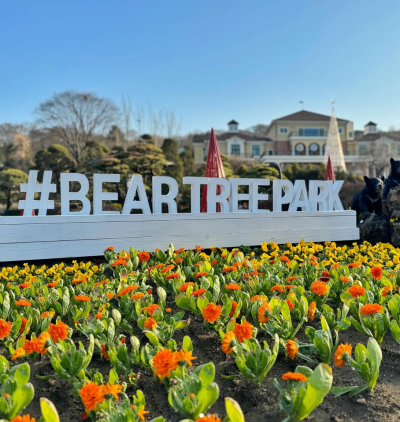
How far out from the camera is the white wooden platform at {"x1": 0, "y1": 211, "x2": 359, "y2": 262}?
16.0 ft

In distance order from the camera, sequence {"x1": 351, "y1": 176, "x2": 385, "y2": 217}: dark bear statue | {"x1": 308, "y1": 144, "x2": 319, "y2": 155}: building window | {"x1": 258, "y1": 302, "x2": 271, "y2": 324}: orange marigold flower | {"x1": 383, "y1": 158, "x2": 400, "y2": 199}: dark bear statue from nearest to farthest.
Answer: {"x1": 258, "y1": 302, "x2": 271, "y2": 324}: orange marigold flower → {"x1": 383, "y1": 158, "x2": 400, "y2": 199}: dark bear statue → {"x1": 351, "y1": 176, "x2": 385, "y2": 217}: dark bear statue → {"x1": 308, "y1": 144, "x2": 319, "y2": 155}: building window

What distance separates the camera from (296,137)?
44.8m

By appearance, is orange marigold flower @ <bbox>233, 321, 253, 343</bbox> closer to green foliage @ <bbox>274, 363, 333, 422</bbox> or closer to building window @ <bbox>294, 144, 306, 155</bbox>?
green foliage @ <bbox>274, 363, 333, 422</bbox>

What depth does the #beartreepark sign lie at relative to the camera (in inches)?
194

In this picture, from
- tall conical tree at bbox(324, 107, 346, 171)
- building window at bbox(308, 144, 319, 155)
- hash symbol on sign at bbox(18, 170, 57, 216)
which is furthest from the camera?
building window at bbox(308, 144, 319, 155)

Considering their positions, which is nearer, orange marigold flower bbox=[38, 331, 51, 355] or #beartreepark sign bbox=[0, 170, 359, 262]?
orange marigold flower bbox=[38, 331, 51, 355]

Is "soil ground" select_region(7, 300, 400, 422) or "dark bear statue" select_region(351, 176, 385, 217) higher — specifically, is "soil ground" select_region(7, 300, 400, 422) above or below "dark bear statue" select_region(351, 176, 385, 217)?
below

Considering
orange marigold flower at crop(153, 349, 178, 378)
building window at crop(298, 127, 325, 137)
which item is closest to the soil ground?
orange marigold flower at crop(153, 349, 178, 378)

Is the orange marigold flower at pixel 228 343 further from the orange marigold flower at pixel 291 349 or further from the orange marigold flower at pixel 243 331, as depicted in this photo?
the orange marigold flower at pixel 291 349

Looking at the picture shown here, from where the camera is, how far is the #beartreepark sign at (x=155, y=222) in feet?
16.2

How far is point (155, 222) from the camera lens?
541cm

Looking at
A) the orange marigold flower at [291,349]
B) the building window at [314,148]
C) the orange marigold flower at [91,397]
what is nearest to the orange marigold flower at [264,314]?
the orange marigold flower at [291,349]

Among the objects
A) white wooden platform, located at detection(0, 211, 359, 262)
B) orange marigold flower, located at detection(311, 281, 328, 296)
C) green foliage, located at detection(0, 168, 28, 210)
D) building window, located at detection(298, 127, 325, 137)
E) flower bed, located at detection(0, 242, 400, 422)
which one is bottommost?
flower bed, located at detection(0, 242, 400, 422)

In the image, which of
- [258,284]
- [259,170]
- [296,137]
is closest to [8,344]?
[258,284]
